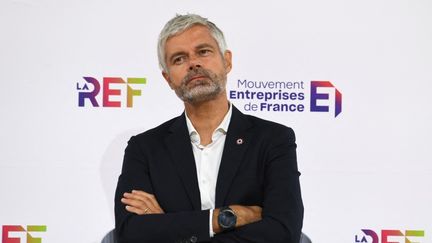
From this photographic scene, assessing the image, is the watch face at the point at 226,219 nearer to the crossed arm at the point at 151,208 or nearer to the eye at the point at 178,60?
the crossed arm at the point at 151,208

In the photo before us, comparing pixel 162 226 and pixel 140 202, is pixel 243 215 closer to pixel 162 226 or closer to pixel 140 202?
pixel 162 226

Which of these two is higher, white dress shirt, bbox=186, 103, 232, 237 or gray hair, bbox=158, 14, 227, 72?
gray hair, bbox=158, 14, 227, 72

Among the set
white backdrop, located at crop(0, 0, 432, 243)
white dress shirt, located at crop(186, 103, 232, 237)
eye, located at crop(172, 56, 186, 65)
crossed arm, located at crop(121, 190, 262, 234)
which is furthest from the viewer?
white backdrop, located at crop(0, 0, 432, 243)

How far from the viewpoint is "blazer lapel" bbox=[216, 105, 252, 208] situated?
10.4 ft

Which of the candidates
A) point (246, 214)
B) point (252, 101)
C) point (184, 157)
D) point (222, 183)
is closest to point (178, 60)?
point (184, 157)

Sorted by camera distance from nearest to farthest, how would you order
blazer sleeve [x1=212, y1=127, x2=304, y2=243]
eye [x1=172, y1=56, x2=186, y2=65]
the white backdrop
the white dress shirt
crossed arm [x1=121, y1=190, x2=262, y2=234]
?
blazer sleeve [x1=212, y1=127, x2=304, y2=243]
crossed arm [x1=121, y1=190, x2=262, y2=234]
the white dress shirt
eye [x1=172, y1=56, x2=186, y2=65]
the white backdrop

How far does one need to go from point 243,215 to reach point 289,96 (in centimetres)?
157

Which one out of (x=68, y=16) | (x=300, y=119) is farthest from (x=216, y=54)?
(x=68, y=16)

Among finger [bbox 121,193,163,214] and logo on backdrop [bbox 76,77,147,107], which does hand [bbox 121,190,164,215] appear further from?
logo on backdrop [bbox 76,77,147,107]

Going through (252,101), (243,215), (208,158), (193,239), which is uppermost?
(252,101)

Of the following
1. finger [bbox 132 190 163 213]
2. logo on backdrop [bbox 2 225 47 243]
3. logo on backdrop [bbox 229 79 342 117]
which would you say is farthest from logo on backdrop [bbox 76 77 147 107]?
finger [bbox 132 190 163 213]

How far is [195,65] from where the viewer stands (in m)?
3.30

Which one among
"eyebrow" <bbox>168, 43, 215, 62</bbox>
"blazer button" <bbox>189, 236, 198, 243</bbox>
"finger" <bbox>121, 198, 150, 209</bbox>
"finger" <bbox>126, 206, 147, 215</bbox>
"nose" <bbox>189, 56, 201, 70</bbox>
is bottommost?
"blazer button" <bbox>189, 236, 198, 243</bbox>

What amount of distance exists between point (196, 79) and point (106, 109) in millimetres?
1337
